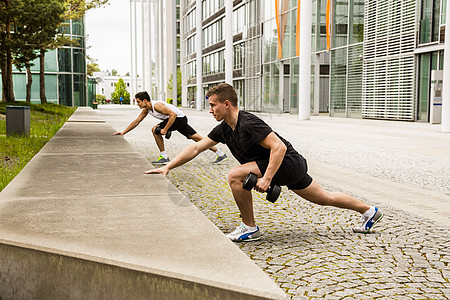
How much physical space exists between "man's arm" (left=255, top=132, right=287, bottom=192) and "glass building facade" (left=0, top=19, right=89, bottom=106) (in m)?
44.7

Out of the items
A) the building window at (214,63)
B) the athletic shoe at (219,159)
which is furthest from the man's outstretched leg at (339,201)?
the building window at (214,63)

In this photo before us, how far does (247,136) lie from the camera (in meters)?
3.93

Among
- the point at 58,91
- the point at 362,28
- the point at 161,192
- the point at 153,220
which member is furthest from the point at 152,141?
the point at 58,91

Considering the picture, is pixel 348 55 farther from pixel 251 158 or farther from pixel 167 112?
pixel 251 158

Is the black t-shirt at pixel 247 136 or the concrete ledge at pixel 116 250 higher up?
the black t-shirt at pixel 247 136

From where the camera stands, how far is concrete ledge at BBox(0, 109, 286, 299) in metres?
2.54

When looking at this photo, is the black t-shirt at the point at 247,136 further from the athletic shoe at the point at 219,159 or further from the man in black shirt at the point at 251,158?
the athletic shoe at the point at 219,159

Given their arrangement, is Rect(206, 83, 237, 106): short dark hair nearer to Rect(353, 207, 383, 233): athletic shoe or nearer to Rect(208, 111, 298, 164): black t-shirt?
Rect(208, 111, 298, 164): black t-shirt

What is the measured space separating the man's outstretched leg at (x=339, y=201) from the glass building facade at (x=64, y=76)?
44.5 m

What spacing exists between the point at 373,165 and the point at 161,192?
18.8 feet

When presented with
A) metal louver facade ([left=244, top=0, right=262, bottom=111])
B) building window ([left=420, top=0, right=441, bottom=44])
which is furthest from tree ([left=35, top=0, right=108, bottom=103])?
building window ([left=420, top=0, right=441, bottom=44])

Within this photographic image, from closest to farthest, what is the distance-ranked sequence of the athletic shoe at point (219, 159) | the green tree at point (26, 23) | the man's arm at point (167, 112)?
1. the man's arm at point (167, 112)
2. the athletic shoe at point (219, 159)
3. the green tree at point (26, 23)

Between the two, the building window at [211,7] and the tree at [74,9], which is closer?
the tree at [74,9]

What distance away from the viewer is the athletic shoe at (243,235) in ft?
13.9
